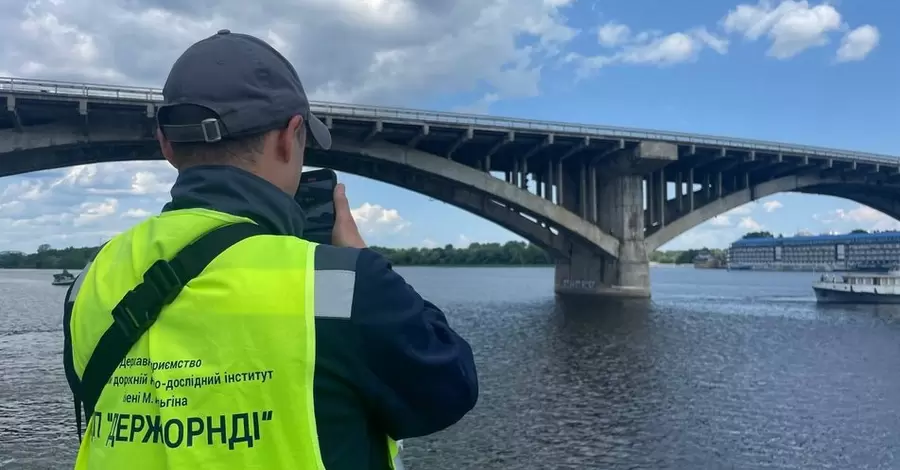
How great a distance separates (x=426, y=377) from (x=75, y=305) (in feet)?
2.96

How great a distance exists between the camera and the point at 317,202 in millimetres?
1954

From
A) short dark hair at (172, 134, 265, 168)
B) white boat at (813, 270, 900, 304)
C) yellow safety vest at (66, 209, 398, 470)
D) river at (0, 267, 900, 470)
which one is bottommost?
river at (0, 267, 900, 470)

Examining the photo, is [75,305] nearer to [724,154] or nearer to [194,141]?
[194,141]

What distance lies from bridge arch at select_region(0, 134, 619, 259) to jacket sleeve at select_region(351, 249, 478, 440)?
1404 inches

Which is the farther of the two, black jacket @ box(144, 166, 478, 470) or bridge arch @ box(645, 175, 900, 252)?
bridge arch @ box(645, 175, 900, 252)

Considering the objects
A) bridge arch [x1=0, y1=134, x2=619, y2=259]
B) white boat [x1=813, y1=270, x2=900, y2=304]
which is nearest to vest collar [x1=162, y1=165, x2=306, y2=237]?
bridge arch [x1=0, y1=134, x2=619, y2=259]

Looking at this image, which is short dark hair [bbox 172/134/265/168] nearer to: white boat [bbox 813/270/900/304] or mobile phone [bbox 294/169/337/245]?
mobile phone [bbox 294/169/337/245]

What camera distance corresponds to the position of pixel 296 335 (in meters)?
1.45

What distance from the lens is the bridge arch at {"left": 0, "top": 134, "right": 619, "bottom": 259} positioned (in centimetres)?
3328

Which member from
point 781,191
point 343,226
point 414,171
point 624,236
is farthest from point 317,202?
point 781,191

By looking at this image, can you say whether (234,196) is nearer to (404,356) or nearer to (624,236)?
(404,356)

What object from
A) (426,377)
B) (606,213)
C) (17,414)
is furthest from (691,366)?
(606,213)

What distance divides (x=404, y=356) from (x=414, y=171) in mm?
40976

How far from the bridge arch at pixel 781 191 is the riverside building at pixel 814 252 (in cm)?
3902
